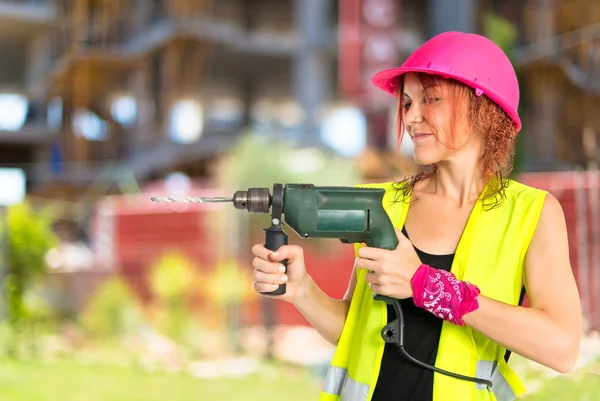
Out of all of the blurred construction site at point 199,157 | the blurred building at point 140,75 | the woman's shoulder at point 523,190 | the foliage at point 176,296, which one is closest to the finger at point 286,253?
the woman's shoulder at point 523,190

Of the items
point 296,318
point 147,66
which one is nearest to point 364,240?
point 296,318

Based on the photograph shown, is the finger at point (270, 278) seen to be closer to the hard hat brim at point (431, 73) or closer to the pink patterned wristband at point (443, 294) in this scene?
the pink patterned wristband at point (443, 294)

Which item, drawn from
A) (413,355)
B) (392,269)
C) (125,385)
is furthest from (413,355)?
(125,385)

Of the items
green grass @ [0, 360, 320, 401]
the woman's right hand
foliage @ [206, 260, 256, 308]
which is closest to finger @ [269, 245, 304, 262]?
the woman's right hand

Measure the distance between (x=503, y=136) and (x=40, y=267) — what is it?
4115 mm

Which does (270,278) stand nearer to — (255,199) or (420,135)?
(255,199)

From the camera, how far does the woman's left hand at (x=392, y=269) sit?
0.70m

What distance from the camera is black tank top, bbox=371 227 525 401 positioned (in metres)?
0.74

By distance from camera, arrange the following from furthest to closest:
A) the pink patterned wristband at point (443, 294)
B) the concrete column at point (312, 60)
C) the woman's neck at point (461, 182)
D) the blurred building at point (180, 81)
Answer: the concrete column at point (312, 60) < the blurred building at point (180, 81) < the woman's neck at point (461, 182) < the pink patterned wristband at point (443, 294)

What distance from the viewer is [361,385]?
2.48 ft

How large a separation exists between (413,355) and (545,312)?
132 millimetres

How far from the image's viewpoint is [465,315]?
682 millimetres

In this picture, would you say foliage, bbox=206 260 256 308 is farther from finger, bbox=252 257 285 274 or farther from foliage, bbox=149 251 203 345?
finger, bbox=252 257 285 274

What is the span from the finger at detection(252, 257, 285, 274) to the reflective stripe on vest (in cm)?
14
